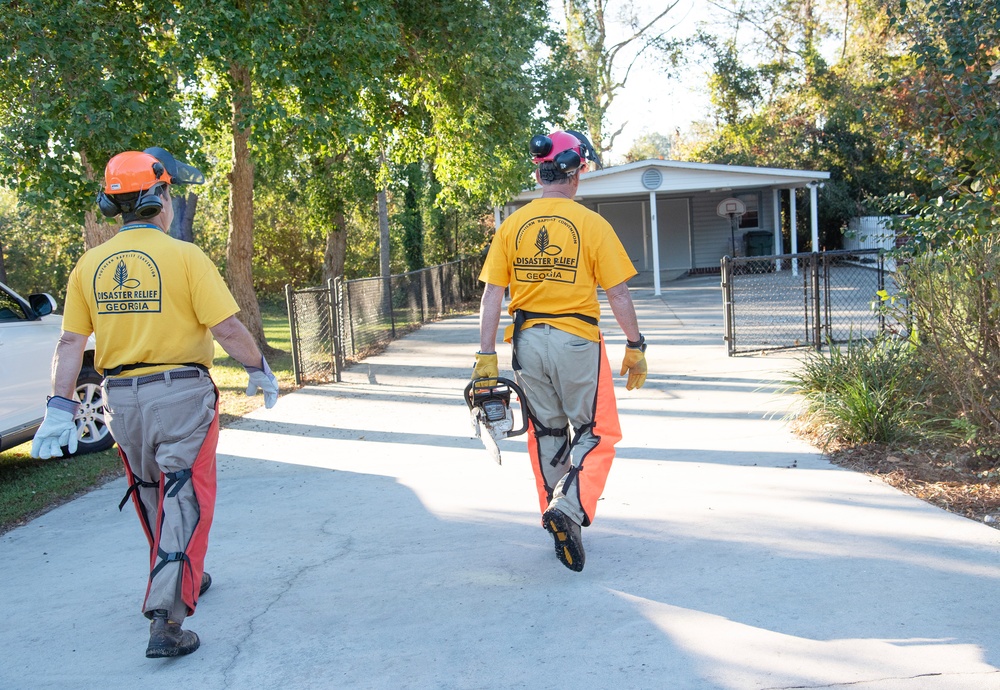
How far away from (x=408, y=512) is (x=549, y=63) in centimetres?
1167

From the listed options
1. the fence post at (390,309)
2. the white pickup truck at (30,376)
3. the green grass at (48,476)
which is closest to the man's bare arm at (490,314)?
the green grass at (48,476)

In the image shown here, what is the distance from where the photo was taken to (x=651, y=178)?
22.9m

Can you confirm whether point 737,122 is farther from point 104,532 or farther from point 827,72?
point 104,532

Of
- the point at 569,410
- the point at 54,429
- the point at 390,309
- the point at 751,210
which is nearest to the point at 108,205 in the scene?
the point at 54,429

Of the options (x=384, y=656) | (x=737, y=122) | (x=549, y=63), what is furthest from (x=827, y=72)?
(x=384, y=656)

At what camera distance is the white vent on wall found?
22.8 metres

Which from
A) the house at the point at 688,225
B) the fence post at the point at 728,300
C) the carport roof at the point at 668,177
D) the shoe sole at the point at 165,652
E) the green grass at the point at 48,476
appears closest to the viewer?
the shoe sole at the point at 165,652

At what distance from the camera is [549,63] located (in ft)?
50.7

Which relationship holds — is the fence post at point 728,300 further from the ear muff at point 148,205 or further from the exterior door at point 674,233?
the exterior door at point 674,233

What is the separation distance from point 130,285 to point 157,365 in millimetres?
341

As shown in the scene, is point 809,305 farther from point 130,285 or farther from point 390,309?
point 130,285

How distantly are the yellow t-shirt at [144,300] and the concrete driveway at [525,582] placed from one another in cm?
126

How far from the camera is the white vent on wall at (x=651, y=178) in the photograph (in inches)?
899

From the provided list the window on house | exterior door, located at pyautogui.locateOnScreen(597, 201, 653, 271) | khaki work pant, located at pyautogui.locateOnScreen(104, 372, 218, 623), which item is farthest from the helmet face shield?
the window on house
